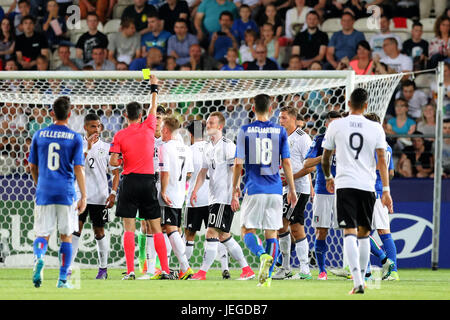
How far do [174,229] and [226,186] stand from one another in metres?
0.87

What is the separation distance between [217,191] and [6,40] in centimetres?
879

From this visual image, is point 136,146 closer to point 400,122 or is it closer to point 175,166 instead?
point 175,166

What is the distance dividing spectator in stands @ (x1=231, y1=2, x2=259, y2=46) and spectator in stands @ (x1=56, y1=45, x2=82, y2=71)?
3.27 metres

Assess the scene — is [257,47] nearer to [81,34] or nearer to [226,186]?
[81,34]

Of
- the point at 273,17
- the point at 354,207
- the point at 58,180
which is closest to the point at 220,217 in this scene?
the point at 58,180

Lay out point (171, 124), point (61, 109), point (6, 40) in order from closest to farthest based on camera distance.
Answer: point (61, 109) < point (171, 124) < point (6, 40)

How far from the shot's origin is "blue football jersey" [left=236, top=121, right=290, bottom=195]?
353 inches

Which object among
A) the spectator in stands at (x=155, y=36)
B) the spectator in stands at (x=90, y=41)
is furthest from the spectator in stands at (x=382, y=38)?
the spectator in stands at (x=90, y=41)

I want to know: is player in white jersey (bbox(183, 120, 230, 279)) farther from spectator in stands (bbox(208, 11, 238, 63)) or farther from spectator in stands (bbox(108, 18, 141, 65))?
spectator in stands (bbox(108, 18, 141, 65))

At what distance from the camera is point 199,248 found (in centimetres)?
1343

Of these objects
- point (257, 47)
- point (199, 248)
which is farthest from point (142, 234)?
point (257, 47)

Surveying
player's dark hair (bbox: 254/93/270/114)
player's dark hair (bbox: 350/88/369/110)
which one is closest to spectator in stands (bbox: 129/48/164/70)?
player's dark hair (bbox: 254/93/270/114)

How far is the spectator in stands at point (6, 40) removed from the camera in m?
17.5

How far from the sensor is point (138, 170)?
396 inches
